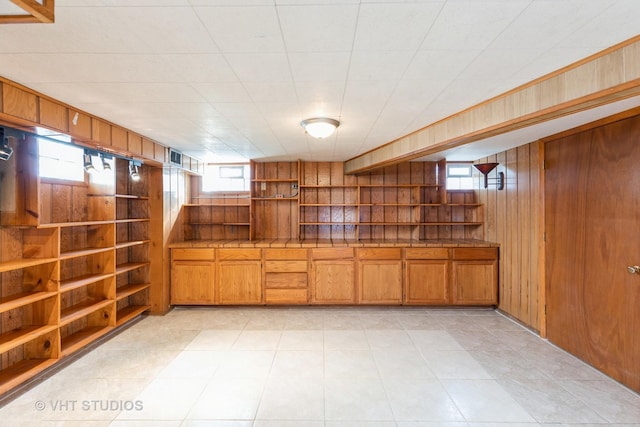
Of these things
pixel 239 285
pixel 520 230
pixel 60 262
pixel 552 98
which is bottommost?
pixel 239 285

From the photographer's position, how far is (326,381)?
93.2 inches

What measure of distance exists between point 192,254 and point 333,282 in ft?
6.60

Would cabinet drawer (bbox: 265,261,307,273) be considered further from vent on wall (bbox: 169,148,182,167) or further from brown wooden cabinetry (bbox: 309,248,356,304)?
vent on wall (bbox: 169,148,182,167)

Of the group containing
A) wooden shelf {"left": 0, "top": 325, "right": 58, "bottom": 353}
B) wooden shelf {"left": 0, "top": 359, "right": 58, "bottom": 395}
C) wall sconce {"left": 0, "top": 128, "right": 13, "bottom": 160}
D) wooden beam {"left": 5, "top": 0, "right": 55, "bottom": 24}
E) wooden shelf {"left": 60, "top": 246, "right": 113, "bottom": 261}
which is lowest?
wooden shelf {"left": 0, "top": 359, "right": 58, "bottom": 395}

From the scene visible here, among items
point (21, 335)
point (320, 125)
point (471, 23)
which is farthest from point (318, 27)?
point (21, 335)

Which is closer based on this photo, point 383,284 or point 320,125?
point 320,125

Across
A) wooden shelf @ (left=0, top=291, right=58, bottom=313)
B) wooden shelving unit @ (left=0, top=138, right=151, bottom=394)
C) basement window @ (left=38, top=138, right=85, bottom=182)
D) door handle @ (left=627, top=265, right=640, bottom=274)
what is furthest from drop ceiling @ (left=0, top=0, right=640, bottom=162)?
wooden shelf @ (left=0, top=291, right=58, bottom=313)

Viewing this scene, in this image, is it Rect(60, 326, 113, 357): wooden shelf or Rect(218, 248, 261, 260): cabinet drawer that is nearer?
Rect(60, 326, 113, 357): wooden shelf

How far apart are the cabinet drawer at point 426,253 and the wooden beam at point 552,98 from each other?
1.67 metres

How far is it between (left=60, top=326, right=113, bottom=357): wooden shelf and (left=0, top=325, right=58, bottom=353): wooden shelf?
312 millimetres

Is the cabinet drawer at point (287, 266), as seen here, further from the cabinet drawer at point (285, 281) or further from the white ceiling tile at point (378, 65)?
the white ceiling tile at point (378, 65)

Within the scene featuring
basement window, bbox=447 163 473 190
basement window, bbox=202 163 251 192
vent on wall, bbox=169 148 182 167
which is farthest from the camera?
basement window, bbox=202 163 251 192

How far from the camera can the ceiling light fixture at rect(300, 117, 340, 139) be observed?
2.54 metres

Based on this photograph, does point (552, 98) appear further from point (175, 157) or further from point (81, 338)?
point (81, 338)
